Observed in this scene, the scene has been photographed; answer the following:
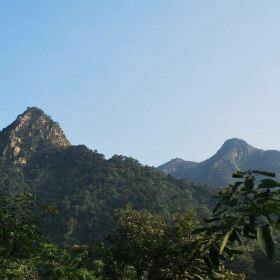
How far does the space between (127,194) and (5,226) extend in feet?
397

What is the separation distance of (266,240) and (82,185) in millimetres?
140156

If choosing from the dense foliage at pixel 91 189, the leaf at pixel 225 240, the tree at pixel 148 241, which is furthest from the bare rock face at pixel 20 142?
the leaf at pixel 225 240

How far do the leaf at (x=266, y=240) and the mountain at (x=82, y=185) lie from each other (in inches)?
3607

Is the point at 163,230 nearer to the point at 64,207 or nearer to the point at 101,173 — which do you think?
A: the point at 64,207

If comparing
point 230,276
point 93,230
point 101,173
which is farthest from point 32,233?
point 101,173

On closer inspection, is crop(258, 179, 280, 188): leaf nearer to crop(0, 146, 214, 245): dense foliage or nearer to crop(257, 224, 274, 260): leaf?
crop(257, 224, 274, 260): leaf

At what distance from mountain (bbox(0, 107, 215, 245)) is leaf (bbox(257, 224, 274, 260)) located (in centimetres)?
9162

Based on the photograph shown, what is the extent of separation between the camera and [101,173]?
143 m

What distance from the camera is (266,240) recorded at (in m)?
2.05

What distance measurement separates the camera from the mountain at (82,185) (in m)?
108

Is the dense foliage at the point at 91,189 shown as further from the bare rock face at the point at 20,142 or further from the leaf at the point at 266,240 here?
the leaf at the point at 266,240

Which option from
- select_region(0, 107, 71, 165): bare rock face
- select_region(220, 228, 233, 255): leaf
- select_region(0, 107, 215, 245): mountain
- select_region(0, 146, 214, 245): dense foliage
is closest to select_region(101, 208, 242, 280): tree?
select_region(220, 228, 233, 255): leaf

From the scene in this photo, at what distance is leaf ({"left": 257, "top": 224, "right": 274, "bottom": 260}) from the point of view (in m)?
1.99

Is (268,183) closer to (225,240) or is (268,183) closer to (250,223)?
(250,223)
